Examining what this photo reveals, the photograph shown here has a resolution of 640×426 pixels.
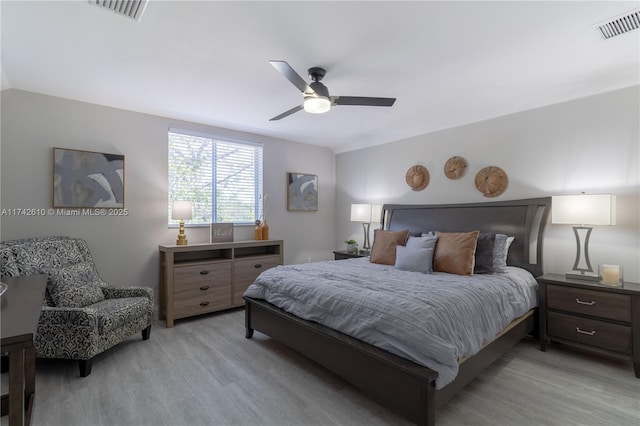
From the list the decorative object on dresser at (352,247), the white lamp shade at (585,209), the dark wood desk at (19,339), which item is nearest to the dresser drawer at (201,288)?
the dark wood desk at (19,339)

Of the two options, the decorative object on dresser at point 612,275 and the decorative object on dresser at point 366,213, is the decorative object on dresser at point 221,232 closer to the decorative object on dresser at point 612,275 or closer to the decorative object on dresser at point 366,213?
the decorative object on dresser at point 366,213

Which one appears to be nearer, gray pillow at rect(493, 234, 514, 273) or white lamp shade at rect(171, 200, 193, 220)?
gray pillow at rect(493, 234, 514, 273)

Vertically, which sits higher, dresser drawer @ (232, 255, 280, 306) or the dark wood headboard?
the dark wood headboard

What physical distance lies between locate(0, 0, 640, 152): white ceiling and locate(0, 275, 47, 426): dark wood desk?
1.76m

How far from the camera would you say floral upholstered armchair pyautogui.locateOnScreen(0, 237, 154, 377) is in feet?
7.98

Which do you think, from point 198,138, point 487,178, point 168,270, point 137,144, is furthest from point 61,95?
point 487,178

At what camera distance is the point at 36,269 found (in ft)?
9.05

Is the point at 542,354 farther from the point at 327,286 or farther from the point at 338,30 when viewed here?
the point at 338,30

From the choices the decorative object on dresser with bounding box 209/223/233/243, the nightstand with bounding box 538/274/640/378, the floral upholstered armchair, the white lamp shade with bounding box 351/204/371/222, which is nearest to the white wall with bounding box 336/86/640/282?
the nightstand with bounding box 538/274/640/378

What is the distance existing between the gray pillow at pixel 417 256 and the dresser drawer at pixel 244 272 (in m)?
1.95

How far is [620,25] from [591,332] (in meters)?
2.37

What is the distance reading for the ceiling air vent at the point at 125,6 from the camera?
1859 mm

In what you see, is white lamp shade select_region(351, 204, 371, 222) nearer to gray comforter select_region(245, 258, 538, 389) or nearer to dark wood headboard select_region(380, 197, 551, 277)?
dark wood headboard select_region(380, 197, 551, 277)

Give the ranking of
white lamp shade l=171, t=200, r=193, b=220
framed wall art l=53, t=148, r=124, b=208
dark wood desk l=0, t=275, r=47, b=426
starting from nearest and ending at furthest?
1. dark wood desk l=0, t=275, r=47, b=426
2. framed wall art l=53, t=148, r=124, b=208
3. white lamp shade l=171, t=200, r=193, b=220
